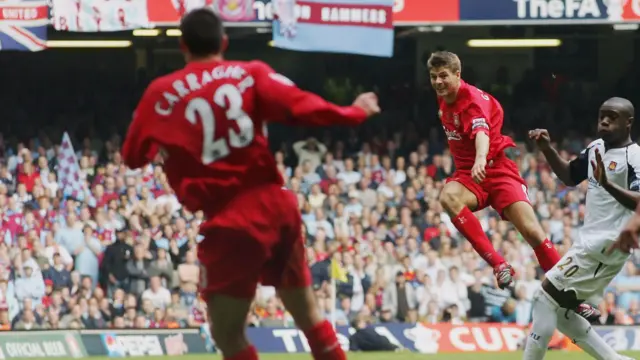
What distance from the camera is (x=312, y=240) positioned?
20375 millimetres

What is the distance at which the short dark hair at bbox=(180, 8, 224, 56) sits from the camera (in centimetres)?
739

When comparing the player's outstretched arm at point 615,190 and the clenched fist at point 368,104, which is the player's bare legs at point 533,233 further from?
the clenched fist at point 368,104

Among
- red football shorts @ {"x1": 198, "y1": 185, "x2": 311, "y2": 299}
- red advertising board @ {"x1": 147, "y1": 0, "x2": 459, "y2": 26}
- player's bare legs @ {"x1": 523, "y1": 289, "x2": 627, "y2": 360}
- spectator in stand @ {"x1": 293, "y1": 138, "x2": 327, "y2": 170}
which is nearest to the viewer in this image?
red football shorts @ {"x1": 198, "y1": 185, "x2": 311, "y2": 299}

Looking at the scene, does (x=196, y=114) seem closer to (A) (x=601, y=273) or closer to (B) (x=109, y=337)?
(A) (x=601, y=273)

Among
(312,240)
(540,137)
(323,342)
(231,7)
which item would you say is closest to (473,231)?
(540,137)

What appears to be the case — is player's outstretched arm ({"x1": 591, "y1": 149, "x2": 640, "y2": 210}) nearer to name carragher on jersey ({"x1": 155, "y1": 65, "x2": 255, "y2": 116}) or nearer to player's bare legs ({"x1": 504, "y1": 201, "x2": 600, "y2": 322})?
player's bare legs ({"x1": 504, "y1": 201, "x2": 600, "y2": 322})

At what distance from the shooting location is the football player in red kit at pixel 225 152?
7.32m

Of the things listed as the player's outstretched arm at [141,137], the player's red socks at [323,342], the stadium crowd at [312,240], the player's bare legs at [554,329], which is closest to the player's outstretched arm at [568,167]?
the player's bare legs at [554,329]

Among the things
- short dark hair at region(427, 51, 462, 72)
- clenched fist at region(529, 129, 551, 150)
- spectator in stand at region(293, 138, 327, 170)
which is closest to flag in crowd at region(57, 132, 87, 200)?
spectator in stand at region(293, 138, 327, 170)

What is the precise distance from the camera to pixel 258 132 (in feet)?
24.4

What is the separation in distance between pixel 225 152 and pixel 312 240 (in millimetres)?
13030

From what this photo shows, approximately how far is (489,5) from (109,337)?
8.02 meters

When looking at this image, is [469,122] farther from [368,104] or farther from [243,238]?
[243,238]

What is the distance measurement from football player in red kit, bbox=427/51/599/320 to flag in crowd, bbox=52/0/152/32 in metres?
9.86
